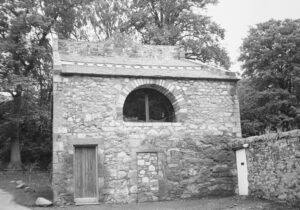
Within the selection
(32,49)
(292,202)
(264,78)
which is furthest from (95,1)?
(292,202)

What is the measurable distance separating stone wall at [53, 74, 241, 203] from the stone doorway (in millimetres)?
31

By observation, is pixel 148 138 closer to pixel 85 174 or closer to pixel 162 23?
pixel 85 174

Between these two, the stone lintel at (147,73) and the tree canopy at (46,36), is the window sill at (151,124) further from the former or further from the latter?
the tree canopy at (46,36)

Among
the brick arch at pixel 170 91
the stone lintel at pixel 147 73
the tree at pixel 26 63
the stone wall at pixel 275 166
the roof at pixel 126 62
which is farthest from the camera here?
the tree at pixel 26 63

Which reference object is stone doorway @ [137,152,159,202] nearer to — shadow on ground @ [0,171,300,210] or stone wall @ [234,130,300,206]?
shadow on ground @ [0,171,300,210]

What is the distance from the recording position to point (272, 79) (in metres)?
18.7

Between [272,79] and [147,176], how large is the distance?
10993mm

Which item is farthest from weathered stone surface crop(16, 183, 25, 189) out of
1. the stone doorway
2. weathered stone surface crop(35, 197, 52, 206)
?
the stone doorway

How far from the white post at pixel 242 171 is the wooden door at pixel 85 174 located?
4.73m

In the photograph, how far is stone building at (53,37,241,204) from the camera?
10438 millimetres

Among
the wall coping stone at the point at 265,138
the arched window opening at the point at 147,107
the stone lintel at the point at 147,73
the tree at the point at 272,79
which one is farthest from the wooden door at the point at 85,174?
the tree at the point at 272,79

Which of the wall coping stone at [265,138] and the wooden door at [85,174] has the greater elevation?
the wall coping stone at [265,138]

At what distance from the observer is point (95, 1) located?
23.6 meters

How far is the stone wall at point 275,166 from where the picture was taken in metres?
8.61
